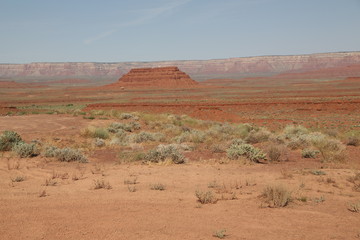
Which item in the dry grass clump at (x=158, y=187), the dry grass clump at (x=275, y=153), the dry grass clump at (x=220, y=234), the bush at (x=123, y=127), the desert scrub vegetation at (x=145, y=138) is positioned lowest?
the bush at (x=123, y=127)

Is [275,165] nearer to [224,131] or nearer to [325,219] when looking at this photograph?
[325,219]

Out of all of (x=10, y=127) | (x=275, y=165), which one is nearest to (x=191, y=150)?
(x=275, y=165)

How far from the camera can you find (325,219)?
6586mm

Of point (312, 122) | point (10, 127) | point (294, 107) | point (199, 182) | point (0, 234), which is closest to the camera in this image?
point (0, 234)

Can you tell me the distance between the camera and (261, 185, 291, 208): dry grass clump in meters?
7.32

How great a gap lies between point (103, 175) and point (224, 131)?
12.8 m

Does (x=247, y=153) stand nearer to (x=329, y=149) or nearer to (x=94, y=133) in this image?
(x=329, y=149)

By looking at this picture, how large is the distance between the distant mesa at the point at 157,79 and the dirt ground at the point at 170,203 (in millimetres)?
100551

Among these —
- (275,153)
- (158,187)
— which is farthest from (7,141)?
(275,153)

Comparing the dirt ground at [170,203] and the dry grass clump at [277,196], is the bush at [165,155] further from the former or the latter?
the dry grass clump at [277,196]

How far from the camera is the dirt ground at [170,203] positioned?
594 cm

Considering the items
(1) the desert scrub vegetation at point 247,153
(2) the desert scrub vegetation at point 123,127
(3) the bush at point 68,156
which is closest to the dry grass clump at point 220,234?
(1) the desert scrub vegetation at point 247,153

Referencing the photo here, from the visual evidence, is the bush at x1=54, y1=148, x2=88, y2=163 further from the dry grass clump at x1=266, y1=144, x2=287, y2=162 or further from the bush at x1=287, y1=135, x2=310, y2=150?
the bush at x1=287, y1=135, x2=310, y2=150

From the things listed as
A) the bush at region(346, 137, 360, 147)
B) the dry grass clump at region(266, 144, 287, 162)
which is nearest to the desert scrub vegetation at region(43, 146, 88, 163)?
the dry grass clump at region(266, 144, 287, 162)
